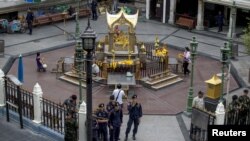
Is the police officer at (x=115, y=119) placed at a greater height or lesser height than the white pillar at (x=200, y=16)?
lesser

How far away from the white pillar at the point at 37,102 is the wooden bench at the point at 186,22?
19.5 meters

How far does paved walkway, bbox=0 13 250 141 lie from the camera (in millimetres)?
21125

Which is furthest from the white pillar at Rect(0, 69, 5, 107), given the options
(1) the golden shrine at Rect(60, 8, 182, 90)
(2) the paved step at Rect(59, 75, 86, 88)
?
(2) the paved step at Rect(59, 75, 86, 88)

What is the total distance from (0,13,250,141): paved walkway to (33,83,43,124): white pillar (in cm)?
331

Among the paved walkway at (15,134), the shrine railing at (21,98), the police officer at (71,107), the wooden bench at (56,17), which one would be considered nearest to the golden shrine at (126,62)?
the police officer at (71,107)

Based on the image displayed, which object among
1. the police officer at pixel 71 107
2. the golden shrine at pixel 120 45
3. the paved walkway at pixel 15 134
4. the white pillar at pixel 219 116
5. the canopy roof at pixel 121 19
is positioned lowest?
the paved walkway at pixel 15 134

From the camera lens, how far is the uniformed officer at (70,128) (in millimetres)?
17172

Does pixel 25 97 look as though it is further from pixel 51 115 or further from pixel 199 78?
pixel 199 78

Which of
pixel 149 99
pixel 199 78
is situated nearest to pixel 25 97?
pixel 149 99

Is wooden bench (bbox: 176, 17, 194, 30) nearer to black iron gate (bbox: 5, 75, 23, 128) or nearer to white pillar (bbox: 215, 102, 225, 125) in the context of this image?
white pillar (bbox: 215, 102, 225, 125)

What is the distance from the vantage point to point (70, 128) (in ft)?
56.4

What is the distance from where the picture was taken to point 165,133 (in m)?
20.5

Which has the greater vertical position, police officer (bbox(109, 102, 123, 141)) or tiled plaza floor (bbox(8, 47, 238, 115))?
police officer (bbox(109, 102, 123, 141))

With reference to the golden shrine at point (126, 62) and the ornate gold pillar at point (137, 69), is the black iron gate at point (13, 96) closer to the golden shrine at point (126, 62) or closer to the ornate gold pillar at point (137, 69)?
the golden shrine at point (126, 62)
